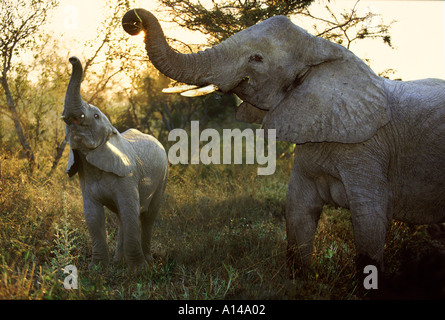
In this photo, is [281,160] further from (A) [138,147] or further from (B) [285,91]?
(B) [285,91]

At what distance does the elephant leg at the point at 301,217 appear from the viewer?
3.89 m

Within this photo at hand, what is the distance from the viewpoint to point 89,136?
411cm

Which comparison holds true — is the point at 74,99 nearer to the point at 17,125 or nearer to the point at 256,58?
the point at 256,58

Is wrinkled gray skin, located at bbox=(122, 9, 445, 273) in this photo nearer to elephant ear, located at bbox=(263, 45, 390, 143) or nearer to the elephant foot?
elephant ear, located at bbox=(263, 45, 390, 143)

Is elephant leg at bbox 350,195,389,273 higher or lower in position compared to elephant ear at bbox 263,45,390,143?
lower

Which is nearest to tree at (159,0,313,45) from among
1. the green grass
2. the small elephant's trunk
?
the green grass

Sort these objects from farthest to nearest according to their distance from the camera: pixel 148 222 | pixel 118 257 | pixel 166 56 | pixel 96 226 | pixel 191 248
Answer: pixel 148 222
pixel 118 257
pixel 191 248
pixel 96 226
pixel 166 56

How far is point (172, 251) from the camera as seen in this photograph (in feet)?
16.0

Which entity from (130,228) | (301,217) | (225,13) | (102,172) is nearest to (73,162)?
(102,172)

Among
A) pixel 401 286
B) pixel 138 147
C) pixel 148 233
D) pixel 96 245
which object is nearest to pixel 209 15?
pixel 138 147

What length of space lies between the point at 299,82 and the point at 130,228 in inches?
82.4

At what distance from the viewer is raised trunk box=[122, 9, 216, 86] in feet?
10.3

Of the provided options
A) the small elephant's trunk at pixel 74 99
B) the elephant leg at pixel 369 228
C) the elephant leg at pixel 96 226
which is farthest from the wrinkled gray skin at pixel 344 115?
the elephant leg at pixel 96 226

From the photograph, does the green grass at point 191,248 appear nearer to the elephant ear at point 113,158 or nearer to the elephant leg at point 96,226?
the elephant leg at point 96,226
